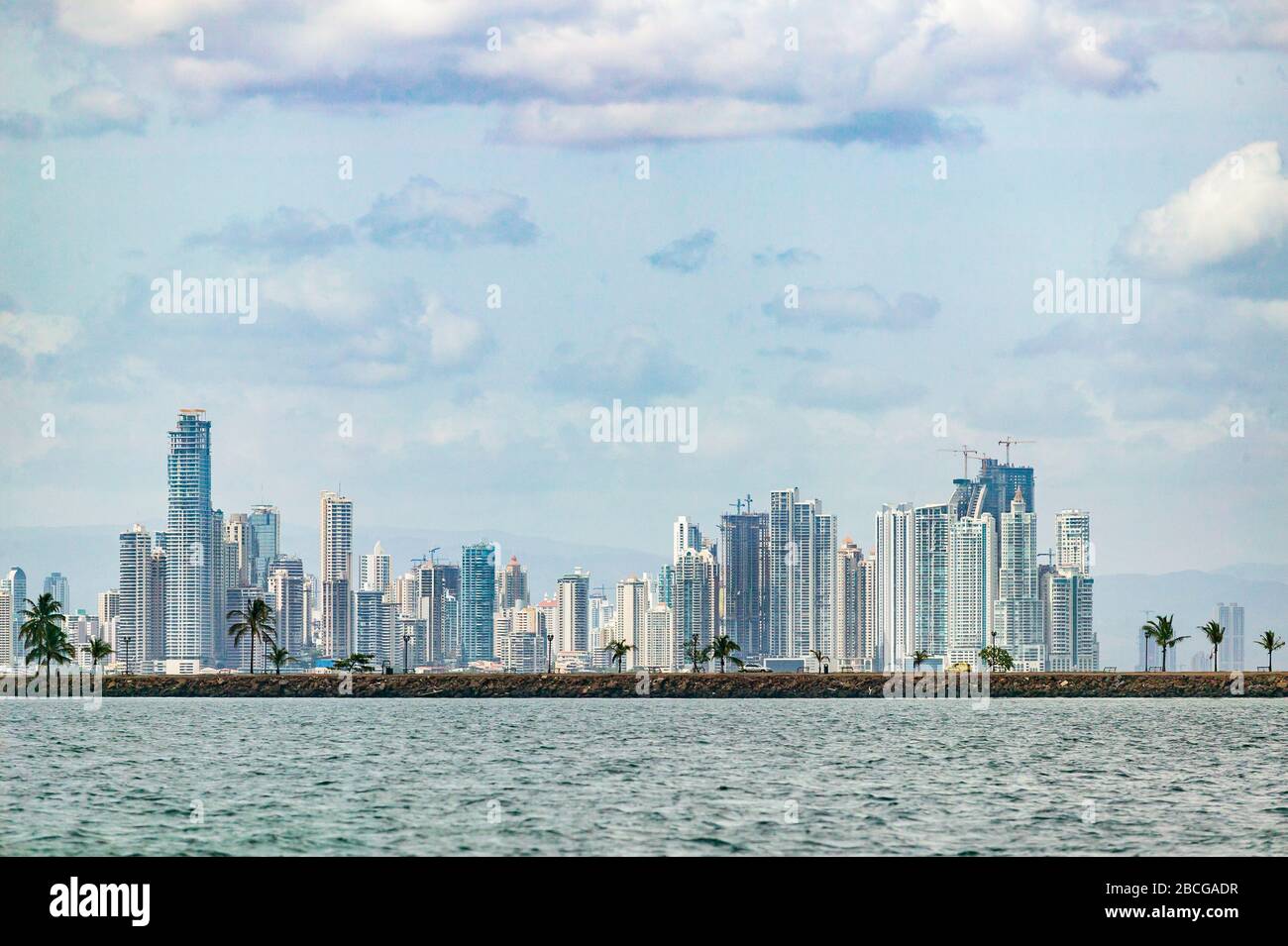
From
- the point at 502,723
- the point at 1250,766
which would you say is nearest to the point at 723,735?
the point at 502,723

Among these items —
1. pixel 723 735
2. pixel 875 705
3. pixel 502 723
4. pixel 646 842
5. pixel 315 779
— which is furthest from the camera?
pixel 875 705

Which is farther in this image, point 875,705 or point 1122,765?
point 875,705

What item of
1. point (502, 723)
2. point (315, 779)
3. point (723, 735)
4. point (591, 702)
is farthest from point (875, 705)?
point (315, 779)
